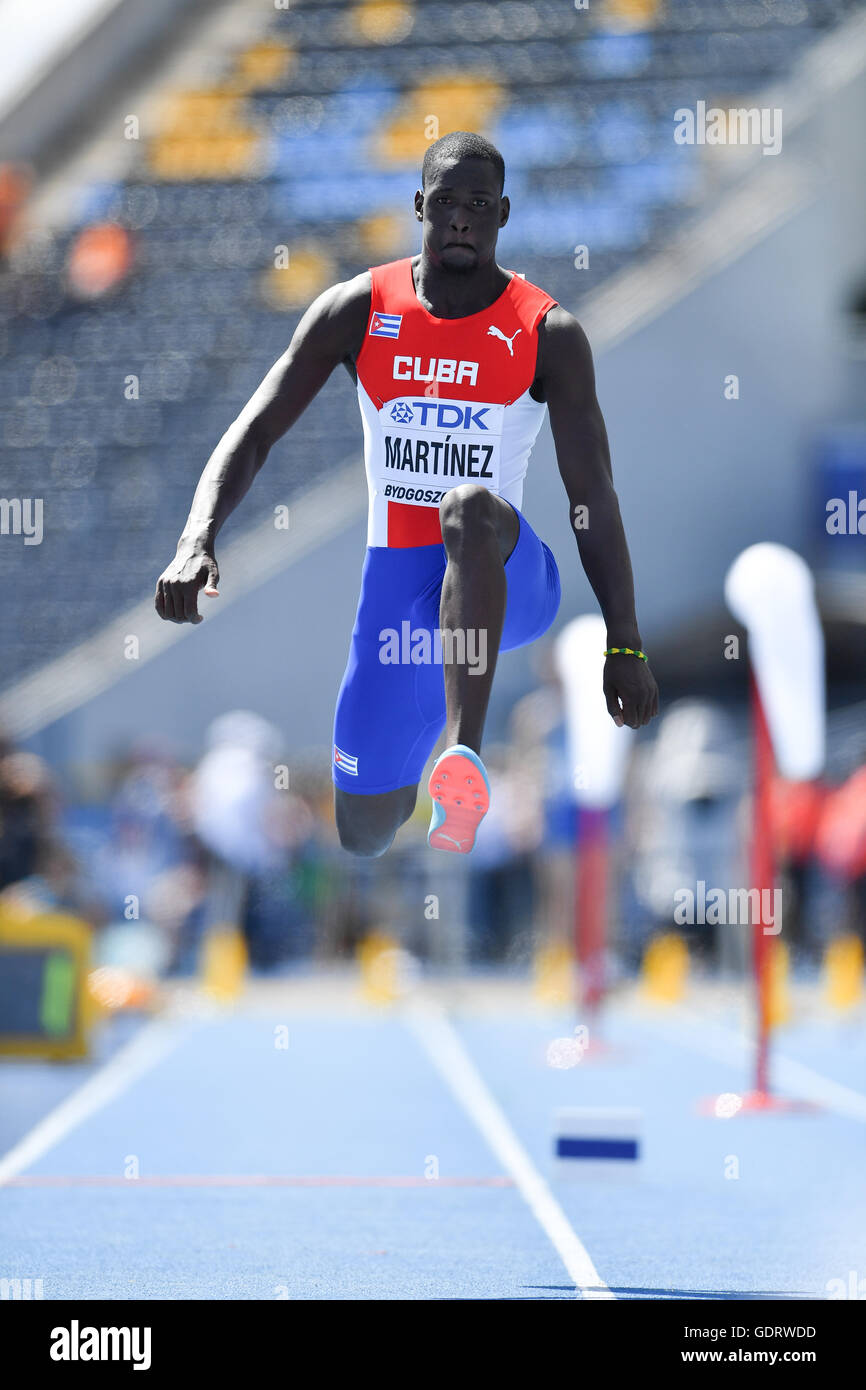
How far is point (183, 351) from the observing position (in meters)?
18.8

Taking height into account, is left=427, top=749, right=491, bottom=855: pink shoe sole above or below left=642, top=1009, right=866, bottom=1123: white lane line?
above

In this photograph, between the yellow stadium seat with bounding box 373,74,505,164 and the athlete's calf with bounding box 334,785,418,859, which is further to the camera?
the yellow stadium seat with bounding box 373,74,505,164

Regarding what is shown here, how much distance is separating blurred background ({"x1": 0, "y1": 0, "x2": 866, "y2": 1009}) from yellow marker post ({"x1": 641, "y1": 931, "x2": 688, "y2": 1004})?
505 millimetres

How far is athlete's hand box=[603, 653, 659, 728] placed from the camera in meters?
3.92

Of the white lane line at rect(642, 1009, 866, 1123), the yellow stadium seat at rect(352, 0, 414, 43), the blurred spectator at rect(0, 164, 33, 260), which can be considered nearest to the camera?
the white lane line at rect(642, 1009, 866, 1123)

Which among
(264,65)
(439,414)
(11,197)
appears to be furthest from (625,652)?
(264,65)


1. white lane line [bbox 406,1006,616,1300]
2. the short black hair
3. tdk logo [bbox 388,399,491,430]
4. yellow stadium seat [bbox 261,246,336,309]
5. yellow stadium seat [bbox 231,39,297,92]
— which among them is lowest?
white lane line [bbox 406,1006,616,1300]

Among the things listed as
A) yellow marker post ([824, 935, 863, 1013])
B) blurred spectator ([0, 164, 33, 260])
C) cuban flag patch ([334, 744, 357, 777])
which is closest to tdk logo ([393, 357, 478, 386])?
cuban flag patch ([334, 744, 357, 777])

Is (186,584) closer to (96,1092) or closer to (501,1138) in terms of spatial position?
(501,1138)

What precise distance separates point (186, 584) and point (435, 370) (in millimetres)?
694

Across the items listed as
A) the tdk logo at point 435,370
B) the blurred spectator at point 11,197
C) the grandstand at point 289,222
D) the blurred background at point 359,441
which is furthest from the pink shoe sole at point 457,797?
the blurred spectator at point 11,197

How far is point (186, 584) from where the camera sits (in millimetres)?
3717

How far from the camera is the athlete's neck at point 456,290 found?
3.91 meters

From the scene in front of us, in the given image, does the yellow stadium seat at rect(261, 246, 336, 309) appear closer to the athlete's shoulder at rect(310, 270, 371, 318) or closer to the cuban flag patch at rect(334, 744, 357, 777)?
the cuban flag patch at rect(334, 744, 357, 777)
